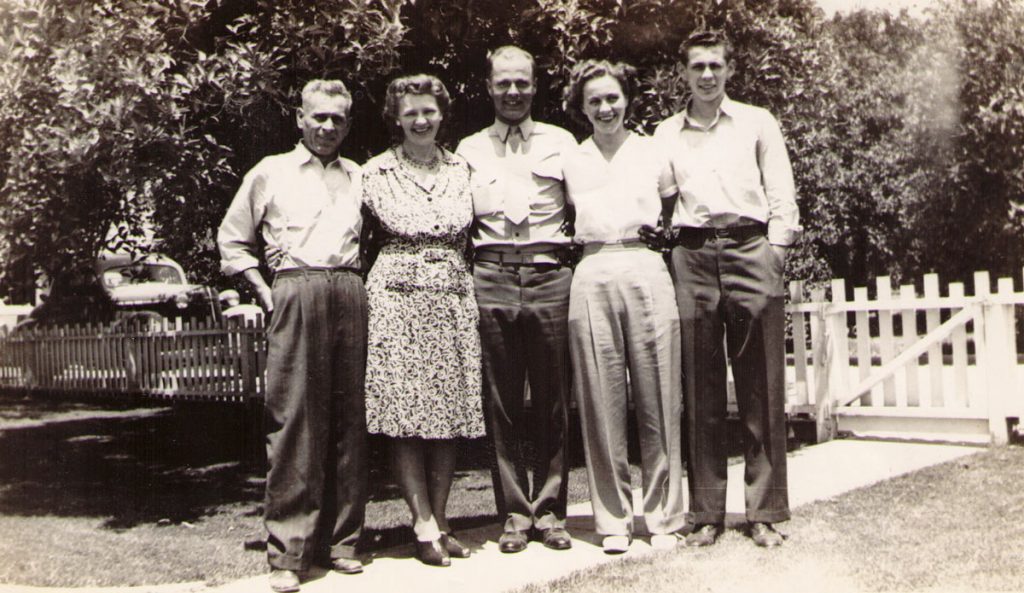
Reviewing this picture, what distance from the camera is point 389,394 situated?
3775 mm

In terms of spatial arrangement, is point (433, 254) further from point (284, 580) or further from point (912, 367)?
point (912, 367)

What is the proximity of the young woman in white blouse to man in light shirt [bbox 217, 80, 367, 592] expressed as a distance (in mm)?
1013

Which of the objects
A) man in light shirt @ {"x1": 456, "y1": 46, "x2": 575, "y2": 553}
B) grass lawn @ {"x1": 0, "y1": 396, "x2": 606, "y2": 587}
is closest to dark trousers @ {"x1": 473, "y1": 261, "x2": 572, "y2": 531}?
man in light shirt @ {"x1": 456, "y1": 46, "x2": 575, "y2": 553}

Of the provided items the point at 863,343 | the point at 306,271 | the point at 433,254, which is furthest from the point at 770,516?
the point at 863,343

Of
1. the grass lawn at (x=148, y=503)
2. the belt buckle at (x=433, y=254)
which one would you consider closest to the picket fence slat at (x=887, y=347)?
the grass lawn at (x=148, y=503)

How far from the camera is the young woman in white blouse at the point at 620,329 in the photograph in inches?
157

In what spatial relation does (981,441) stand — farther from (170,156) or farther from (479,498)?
(170,156)

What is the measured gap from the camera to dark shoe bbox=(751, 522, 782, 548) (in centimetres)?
396

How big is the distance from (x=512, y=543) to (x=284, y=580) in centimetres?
101

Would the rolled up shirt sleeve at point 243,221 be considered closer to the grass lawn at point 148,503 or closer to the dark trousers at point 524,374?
the dark trousers at point 524,374

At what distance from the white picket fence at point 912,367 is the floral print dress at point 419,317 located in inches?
160

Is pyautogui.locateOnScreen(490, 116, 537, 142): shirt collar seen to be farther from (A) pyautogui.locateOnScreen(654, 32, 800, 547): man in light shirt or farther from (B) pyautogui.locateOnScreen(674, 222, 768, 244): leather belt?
(B) pyautogui.locateOnScreen(674, 222, 768, 244): leather belt

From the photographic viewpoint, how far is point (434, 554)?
3.81m

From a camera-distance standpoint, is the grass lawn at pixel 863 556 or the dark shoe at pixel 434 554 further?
the dark shoe at pixel 434 554
